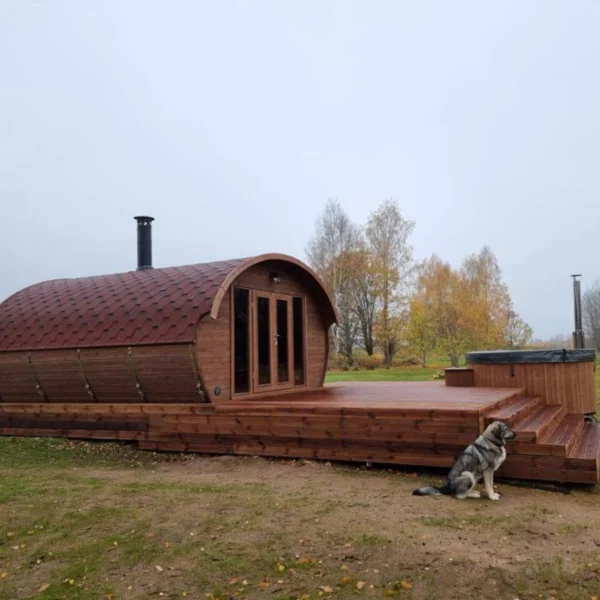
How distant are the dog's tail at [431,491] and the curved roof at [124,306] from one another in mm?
3918

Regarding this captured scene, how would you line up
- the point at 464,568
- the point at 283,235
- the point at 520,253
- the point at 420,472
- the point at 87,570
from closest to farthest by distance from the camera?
the point at 464,568 → the point at 87,570 → the point at 420,472 → the point at 520,253 → the point at 283,235

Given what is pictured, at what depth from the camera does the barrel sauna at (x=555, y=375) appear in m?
8.62

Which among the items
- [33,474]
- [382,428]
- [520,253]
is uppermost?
[520,253]

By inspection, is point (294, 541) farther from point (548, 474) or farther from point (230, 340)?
point (230, 340)

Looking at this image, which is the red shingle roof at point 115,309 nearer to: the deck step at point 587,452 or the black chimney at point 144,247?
the black chimney at point 144,247

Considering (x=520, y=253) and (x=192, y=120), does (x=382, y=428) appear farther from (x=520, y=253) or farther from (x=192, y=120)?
(x=520, y=253)

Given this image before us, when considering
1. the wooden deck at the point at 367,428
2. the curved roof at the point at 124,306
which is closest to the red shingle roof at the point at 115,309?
the curved roof at the point at 124,306

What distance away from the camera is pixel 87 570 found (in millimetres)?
3953

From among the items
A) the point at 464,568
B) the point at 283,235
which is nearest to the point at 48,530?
the point at 464,568

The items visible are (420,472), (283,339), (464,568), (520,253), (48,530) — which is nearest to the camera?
(464,568)

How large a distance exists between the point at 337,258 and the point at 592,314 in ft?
81.4

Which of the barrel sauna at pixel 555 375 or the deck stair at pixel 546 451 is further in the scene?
the barrel sauna at pixel 555 375

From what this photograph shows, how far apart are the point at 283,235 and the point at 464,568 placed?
250 ft

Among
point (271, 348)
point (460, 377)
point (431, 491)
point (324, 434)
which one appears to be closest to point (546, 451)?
point (431, 491)
